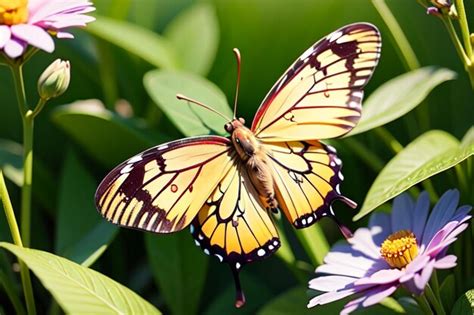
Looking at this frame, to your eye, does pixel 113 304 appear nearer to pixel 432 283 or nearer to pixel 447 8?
pixel 432 283

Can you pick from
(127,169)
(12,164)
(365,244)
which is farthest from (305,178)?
(12,164)

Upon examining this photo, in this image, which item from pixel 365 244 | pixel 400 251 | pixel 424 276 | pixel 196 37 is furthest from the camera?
pixel 196 37

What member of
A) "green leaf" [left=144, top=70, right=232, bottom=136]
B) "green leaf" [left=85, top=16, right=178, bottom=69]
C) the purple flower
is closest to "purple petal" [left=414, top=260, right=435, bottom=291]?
the purple flower

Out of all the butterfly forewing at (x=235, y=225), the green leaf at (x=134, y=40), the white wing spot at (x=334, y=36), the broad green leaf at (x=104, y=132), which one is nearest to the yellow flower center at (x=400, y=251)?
the butterfly forewing at (x=235, y=225)

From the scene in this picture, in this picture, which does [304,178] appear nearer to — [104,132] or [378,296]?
[378,296]

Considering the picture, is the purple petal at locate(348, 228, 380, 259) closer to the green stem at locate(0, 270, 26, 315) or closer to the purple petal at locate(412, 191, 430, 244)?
the purple petal at locate(412, 191, 430, 244)

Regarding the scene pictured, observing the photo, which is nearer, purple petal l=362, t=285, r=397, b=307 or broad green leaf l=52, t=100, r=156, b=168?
purple petal l=362, t=285, r=397, b=307

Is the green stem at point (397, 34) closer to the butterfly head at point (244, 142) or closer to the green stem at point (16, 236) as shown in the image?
the butterfly head at point (244, 142)
